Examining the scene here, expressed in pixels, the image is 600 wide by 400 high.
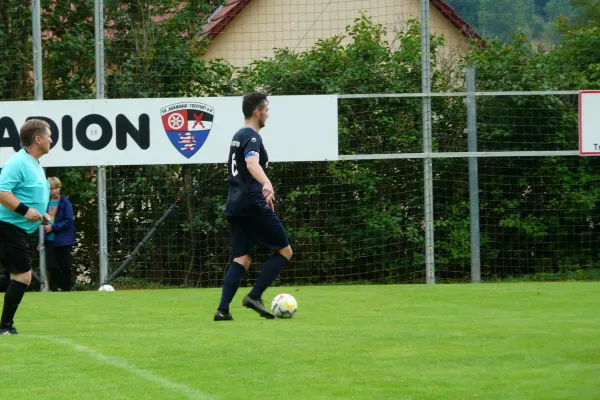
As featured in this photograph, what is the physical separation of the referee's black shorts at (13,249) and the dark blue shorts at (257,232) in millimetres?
1732

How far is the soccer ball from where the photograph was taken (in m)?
9.16

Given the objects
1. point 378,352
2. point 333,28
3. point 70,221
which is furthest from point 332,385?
point 333,28

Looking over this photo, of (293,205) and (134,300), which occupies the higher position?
(293,205)

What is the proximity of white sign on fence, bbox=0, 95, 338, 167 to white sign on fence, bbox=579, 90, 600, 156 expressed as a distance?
3551 mm

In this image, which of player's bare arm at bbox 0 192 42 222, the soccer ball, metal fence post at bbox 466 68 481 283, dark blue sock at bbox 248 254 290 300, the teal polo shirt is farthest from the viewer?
metal fence post at bbox 466 68 481 283

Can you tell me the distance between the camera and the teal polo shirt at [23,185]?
8.25 metres

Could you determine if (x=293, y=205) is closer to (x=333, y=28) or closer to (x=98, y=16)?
(x=333, y=28)

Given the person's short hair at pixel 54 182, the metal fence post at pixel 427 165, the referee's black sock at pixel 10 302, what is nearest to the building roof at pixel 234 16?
the metal fence post at pixel 427 165

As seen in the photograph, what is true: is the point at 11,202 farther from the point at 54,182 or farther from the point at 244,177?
the point at 54,182

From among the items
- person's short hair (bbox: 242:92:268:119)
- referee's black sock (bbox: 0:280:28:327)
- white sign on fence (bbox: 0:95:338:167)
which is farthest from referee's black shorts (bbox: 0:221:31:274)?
white sign on fence (bbox: 0:95:338:167)

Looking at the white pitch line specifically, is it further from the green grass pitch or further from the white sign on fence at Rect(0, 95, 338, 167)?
the white sign on fence at Rect(0, 95, 338, 167)

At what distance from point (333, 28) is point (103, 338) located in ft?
30.3

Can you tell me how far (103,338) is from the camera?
774cm

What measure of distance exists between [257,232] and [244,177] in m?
0.49
